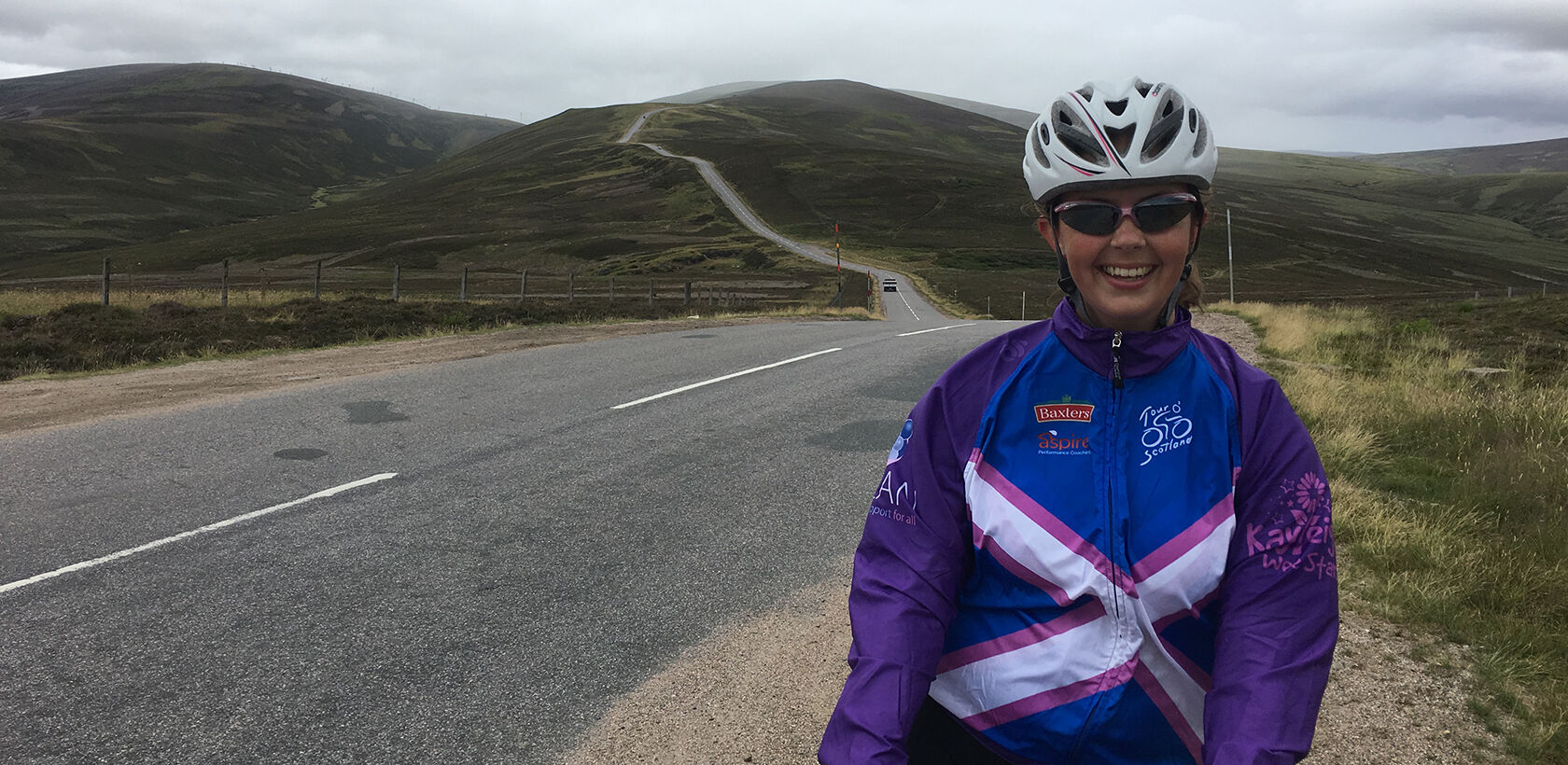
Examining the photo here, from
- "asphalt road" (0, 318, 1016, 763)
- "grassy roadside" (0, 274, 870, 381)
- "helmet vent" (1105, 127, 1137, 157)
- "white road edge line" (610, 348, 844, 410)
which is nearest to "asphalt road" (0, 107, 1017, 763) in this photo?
"asphalt road" (0, 318, 1016, 763)

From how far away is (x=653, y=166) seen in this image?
124 metres

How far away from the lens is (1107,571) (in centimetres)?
176

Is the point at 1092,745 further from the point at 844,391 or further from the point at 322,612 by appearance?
the point at 844,391

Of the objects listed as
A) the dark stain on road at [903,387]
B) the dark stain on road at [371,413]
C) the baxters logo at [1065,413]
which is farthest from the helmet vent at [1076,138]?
the dark stain on road at [371,413]

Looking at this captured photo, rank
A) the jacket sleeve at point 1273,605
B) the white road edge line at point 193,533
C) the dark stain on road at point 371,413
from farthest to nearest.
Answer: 1. the dark stain on road at point 371,413
2. the white road edge line at point 193,533
3. the jacket sleeve at point 1273,605

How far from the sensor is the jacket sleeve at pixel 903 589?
1.78 metres

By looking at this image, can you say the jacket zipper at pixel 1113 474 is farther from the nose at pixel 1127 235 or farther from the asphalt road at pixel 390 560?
the asphalt road at pixel 390 560

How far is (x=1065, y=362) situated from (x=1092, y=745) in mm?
794

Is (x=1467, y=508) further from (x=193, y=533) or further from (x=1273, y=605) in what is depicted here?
(x=193, y=533)

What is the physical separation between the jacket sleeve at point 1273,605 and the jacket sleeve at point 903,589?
21.3 inches

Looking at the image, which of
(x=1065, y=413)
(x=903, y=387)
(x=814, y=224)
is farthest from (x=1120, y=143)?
(x=814, y=224)

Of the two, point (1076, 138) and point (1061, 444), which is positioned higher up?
point (1076, 138)

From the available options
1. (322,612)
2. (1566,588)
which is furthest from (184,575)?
(1566,588)

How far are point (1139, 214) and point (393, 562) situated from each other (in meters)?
4.01
